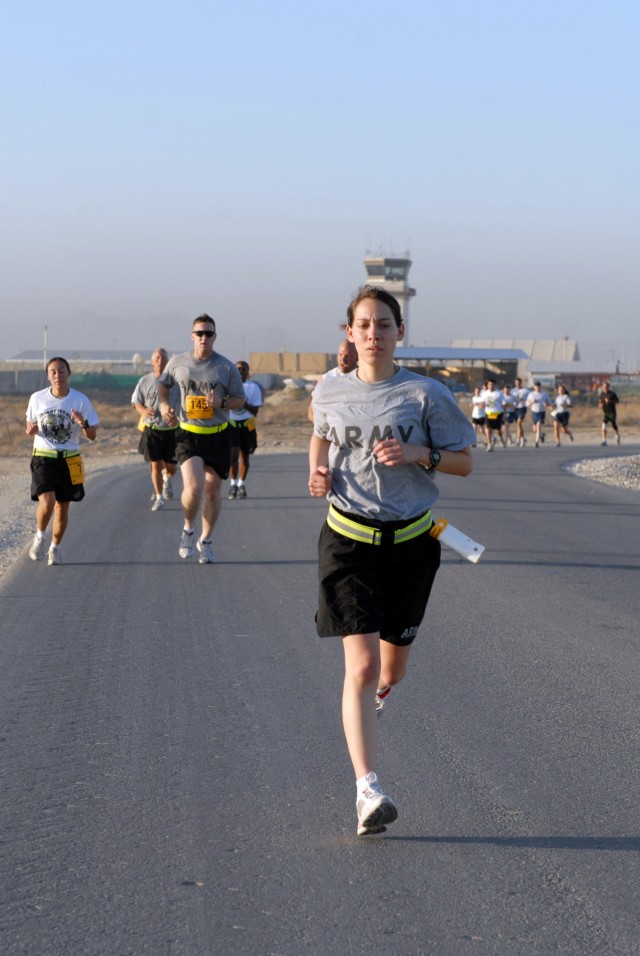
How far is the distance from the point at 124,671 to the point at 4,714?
3.35 feet

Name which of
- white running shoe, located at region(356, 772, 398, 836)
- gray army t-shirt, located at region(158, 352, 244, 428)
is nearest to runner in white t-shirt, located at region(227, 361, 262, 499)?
gray army t-shirt, located at region(158, 352, 244, 428)

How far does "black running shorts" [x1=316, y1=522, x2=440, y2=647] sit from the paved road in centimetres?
69

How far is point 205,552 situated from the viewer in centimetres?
1168

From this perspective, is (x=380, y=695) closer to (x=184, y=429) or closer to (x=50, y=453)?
(x=184, y=429)

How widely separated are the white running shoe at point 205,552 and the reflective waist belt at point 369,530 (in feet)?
22.8

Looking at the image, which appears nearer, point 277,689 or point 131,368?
point 277,689

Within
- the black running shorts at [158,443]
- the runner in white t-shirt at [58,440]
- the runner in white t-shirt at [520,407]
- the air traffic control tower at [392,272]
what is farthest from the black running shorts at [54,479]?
the air traffic control tower at [392,272]

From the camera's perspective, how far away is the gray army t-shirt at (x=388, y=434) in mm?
4715

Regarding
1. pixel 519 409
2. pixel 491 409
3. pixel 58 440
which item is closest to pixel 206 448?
pixel 58 440

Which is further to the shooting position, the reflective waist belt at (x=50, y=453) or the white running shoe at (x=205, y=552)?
the white running shoe at (x=205, y=552)

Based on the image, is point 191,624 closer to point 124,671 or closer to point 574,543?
point 124,671

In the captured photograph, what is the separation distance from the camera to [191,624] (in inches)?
338

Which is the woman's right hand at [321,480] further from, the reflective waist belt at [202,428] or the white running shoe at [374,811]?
the reflective waist belt at [202,428]

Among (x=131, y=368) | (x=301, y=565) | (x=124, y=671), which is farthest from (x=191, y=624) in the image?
(x=131, y=368)
